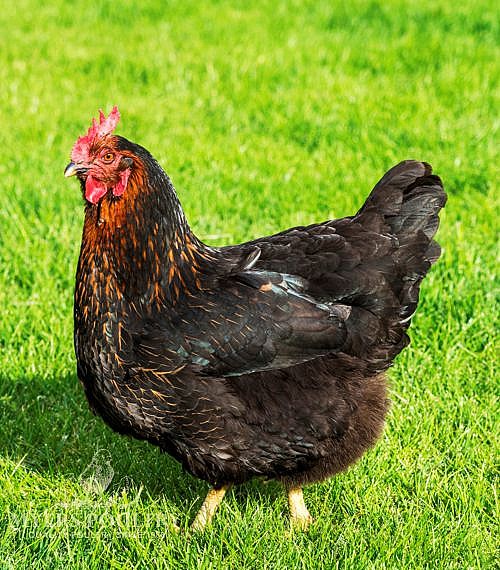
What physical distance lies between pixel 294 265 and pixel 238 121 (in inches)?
166

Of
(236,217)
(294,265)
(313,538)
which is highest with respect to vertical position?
(294,265)

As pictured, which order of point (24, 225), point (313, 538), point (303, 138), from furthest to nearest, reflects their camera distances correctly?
→ point (303, 138) < point (24, 225) < point (313, 538)

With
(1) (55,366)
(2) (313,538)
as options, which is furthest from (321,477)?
(1) (55,366)

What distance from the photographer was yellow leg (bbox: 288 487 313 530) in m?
3.90

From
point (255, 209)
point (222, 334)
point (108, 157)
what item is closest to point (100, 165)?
point (108, 157)

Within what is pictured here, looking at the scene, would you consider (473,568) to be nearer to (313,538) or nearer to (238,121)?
(313,538)

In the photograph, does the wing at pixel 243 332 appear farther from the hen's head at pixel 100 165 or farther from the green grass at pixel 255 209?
the green grass at pixel 255 209

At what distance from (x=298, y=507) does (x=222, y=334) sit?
0.89m

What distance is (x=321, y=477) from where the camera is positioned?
12.6 feet

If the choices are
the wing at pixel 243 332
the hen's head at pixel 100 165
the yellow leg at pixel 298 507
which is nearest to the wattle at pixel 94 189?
the hen's head at pixel 100 165

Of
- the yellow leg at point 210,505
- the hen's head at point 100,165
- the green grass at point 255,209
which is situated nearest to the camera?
the hen's head at point 100,165

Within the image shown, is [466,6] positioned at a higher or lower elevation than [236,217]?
higher

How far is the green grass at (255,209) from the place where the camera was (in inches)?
146

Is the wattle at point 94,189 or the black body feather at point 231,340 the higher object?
the wattle at point 94,189
